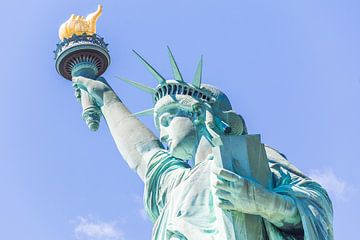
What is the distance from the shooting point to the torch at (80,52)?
13516 millimetres

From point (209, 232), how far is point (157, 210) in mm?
1416

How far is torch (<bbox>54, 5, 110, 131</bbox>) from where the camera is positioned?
13516mm

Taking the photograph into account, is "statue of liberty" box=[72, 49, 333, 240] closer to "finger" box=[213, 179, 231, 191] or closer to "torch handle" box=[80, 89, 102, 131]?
"finger" box=[213, 179, 231, 191]

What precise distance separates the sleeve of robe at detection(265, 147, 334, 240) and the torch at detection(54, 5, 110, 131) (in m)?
3.84

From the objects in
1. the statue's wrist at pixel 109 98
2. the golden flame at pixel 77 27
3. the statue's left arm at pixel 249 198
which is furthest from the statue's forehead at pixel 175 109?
the golden flame at pixel 77 27

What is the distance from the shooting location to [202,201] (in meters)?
10.3

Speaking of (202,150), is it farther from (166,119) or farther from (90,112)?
(90,112)

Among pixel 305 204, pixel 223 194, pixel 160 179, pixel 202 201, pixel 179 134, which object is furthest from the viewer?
pixel 160 179

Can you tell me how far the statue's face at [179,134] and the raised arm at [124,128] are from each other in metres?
0.81

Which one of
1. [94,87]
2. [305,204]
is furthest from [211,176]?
[94,87]

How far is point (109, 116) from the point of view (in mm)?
12922

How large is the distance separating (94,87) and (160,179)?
7.88 feet

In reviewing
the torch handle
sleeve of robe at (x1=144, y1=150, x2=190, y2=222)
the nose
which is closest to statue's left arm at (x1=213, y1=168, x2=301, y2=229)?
sleeve of robe at (x1=144, y1=150, x2=190, y2=222)

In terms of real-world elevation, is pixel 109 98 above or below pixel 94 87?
below
